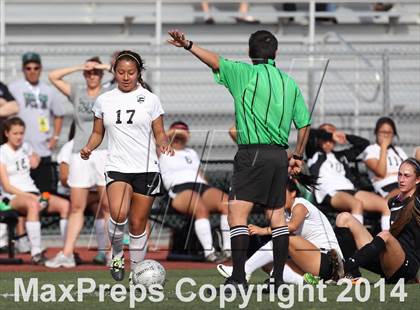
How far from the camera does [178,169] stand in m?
14.1

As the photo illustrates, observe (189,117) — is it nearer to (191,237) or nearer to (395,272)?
(191,237)

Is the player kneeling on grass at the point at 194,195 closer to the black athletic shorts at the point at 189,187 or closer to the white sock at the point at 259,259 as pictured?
the black athletic shorts at the point at 189,187

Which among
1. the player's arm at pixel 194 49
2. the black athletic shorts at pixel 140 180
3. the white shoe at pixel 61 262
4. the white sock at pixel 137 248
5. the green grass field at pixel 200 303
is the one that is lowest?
the white shoe at pixel 61 262

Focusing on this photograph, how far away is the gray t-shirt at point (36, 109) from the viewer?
1470 centimetres

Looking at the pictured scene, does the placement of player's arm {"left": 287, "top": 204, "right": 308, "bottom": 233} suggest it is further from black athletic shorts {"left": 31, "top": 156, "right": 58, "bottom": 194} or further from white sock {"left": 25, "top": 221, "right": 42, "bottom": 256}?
black athletic shorts {"left": 31, "top": 156, "right": 58, "bottom": 194}

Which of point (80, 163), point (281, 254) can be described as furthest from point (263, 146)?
point (80, 163)

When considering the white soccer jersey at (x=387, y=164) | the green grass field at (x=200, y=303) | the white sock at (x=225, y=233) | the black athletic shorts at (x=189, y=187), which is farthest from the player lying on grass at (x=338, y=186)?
the green grass field at (x=200, y=303)

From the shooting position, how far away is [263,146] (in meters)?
9.13

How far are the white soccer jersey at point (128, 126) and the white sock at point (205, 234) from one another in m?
4.11

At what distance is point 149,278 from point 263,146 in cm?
135

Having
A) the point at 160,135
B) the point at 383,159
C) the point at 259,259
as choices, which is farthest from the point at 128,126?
the point at 383,159

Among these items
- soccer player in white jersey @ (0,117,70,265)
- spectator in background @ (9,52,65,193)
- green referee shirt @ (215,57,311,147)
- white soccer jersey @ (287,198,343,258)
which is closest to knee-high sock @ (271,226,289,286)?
green referee shirt @ (215,57,311,147)

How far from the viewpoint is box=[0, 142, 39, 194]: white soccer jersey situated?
13.7 meters

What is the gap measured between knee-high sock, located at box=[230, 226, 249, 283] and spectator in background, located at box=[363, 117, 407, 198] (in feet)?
18.9
